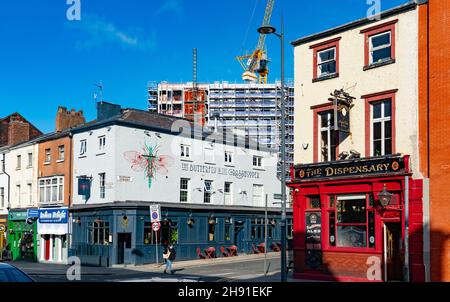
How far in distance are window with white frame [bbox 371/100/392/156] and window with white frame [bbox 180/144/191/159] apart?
20.7m

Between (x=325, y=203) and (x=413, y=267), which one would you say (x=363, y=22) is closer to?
(x=325, y=203)

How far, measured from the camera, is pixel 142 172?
37281 millimetres

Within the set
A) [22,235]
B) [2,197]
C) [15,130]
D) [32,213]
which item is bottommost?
[22,235]

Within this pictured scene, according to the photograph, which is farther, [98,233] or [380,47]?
[98,233]

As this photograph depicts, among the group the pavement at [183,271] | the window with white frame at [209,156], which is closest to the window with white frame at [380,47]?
the pavement at [183,271]

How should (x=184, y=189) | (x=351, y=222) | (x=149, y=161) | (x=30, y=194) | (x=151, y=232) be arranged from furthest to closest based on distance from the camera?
1. (x=30, y=194)
2. (x=184, y=189)
3. (x=149, y=161)
4. (x=151, y=232)
5. (x=351, y=222)

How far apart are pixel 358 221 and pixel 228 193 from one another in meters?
Answer: 22.5

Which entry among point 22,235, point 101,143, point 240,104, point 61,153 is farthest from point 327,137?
point 240,104

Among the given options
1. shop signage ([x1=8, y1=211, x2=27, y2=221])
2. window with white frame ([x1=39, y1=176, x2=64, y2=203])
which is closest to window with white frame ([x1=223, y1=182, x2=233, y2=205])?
window with white frame ([x1=39, y1=176, x2=64, y2=203])

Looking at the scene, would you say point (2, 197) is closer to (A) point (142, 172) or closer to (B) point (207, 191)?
(A) point (142, 172)

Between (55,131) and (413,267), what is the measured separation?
3364cm

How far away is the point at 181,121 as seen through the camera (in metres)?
41.9

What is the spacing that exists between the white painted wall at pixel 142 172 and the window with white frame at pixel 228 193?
262 mm

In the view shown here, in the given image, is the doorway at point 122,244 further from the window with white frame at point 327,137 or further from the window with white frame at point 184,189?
the window with white frame at point 327,137
